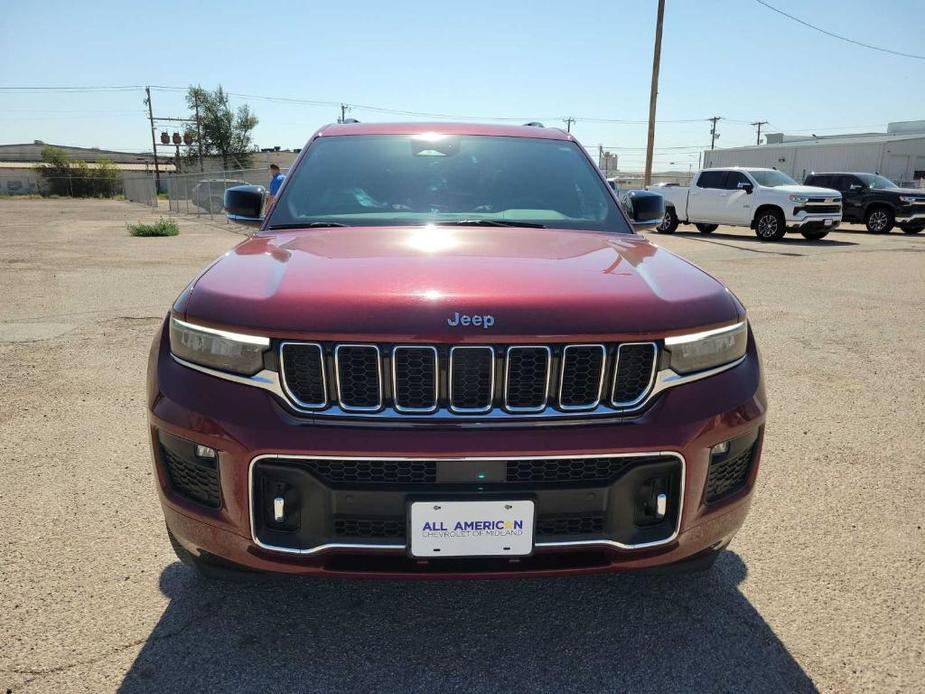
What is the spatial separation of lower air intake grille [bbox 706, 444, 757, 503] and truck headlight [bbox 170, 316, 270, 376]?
1.36 metres

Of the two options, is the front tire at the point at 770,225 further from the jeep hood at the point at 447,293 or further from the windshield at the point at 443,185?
the jeep hood at the point at 447,293

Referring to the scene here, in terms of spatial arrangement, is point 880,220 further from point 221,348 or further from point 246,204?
point 221,348

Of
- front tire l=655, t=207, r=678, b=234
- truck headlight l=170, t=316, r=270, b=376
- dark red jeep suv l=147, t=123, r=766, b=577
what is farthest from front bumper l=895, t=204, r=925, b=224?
truck headlight l=170, t=316, r=270, b=376

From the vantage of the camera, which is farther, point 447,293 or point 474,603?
point 474,603

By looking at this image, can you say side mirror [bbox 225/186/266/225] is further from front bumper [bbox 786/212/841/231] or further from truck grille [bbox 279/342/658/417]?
front bumper [bbox 786/212/841/231]

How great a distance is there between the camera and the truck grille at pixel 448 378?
6.38 ft

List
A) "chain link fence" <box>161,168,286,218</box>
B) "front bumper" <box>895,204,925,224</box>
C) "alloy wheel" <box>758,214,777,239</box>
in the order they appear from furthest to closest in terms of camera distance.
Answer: "chain link fence" <box>161,168,286,218</box> → "front bumper" <box>895,204,925,224</box> → "alloy wheel" <box>758,214,777,239</box>

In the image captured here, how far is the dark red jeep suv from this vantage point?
1.91 meters

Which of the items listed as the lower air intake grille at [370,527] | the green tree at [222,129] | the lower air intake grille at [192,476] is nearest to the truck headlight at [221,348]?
the lower air intake grille at [192,476]

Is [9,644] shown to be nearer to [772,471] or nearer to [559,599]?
[559,599]

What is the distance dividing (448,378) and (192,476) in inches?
32.3

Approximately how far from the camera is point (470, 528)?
1927 millimetres

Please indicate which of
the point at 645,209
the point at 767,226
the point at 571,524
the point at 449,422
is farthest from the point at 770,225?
the point at 449,422

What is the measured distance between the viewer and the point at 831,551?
295cm
